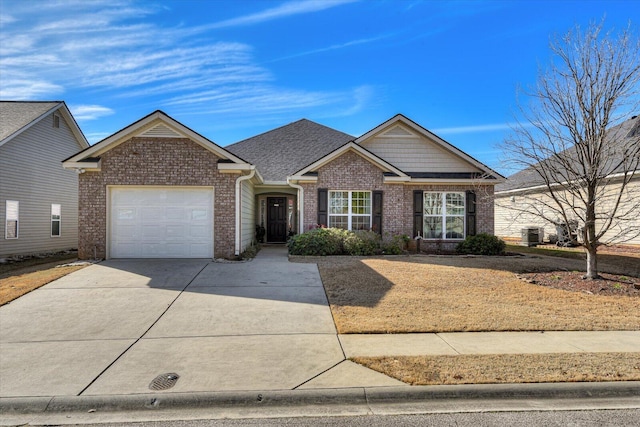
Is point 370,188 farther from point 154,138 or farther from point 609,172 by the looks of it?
point 609,172

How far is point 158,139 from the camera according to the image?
12.8 metres

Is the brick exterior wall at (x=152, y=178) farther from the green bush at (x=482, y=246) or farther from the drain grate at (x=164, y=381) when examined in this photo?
the green bush at (x=482, y=246)

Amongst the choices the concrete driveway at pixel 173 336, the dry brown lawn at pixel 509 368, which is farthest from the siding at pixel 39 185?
the dry brown lawn at pixel 509 368

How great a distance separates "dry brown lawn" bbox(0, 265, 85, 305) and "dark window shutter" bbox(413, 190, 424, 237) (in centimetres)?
1220

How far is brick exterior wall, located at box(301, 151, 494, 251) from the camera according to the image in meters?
15.9

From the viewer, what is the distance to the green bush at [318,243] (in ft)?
45.4

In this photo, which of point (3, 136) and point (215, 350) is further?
point (3, 136)

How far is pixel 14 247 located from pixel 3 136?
4.44 metres

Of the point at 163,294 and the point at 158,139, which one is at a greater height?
the point at 158,139

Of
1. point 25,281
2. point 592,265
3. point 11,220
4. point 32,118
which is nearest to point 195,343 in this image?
point 25,281

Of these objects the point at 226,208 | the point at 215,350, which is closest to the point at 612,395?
the point at 215,350

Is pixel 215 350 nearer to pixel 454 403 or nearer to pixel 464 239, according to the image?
pixel 454 403

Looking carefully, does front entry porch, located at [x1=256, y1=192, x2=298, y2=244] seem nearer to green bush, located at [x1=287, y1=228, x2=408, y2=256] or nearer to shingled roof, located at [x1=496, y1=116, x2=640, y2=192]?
green bush, located at [x1=287, y1=228, x2=408, y2=256]

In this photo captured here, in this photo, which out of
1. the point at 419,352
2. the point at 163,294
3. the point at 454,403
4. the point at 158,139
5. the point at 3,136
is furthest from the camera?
the point at 3,136
